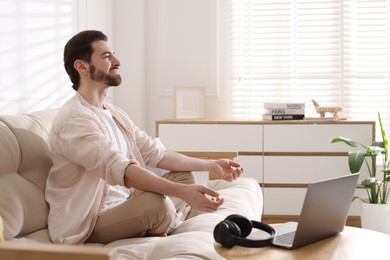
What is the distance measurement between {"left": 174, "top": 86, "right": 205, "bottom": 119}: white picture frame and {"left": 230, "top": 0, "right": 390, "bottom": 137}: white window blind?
1.09ft

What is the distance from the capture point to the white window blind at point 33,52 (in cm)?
317

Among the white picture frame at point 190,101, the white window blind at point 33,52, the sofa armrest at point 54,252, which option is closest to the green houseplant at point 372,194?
the white picture frame at point 190,101

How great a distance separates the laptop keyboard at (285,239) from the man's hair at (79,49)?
111 centimetres

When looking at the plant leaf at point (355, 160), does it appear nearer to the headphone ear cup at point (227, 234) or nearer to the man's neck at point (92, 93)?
the man's neck at point (92, 93)

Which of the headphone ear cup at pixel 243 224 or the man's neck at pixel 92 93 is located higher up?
the man's neck at pixel 92 93

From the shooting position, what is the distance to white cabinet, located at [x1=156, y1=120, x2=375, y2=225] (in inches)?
177

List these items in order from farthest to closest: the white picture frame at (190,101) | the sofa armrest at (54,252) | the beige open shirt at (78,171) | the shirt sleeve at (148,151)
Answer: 1. the white picture frame at (190,101)
2. the shirt sleeve at (148,151)
3. the beige open shirt at (78,171)
4. the sofa armrest at (54,252)

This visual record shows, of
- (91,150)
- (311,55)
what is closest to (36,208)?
(91,150)

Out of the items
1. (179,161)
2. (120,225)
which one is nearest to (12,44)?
(179,161)

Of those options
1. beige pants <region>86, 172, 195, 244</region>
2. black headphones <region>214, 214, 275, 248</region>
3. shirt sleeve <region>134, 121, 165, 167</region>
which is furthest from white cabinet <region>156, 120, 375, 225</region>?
black headphones <region>214, 214, 275, 248</region>

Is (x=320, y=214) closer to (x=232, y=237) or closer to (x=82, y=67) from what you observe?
(x=232, y=237)

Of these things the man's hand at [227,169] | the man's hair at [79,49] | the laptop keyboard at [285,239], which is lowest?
the laptop keyboard at [285,239]

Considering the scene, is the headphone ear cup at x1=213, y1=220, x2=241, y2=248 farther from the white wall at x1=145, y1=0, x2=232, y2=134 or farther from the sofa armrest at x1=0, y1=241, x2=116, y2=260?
the white wall at x1=145, y1=0, x2=232, y2=134

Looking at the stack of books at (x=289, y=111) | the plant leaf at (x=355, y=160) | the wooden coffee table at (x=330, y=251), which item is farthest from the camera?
the stack of books at (x=289, y=111)
